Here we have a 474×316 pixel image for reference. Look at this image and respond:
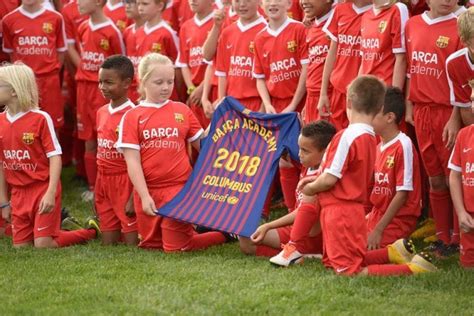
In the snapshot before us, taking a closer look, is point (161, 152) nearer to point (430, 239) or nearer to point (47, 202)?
point (47, 202)

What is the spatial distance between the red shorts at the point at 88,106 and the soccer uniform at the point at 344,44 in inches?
129

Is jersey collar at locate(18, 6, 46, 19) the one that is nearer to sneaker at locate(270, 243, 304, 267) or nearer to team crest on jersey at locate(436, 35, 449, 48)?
team crest on jersey at locate(436, 35, 449, 48)

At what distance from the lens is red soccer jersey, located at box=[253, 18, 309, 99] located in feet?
30.9

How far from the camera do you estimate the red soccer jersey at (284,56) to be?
30.9 feet

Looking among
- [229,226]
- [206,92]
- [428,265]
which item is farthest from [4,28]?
[428,265]

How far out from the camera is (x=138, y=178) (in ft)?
27.2

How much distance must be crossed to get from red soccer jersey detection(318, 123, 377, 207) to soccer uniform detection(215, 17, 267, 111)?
277 cm

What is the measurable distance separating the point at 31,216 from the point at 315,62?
2722 millimetres

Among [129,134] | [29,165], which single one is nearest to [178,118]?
[129,134]

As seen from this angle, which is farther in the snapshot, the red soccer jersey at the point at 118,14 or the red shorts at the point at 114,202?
the red soccer jersey at the point at 118,14

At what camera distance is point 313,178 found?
24.1 ft

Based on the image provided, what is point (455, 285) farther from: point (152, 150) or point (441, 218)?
point (152, 150)

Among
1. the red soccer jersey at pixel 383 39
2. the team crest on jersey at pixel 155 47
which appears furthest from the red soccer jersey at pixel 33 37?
the red soccer jersey at pixel 383 39

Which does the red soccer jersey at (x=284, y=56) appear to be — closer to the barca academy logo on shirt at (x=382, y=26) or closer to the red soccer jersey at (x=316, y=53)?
the red soccer jersey at (x=316, y=53)
